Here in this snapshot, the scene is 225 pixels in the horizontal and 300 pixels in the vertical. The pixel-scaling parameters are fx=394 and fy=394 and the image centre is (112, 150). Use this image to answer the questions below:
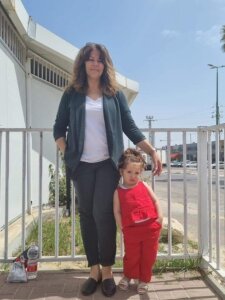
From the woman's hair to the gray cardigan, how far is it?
0.06 m

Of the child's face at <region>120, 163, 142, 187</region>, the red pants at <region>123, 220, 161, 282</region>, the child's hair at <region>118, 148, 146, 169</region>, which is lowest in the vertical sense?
the red pants at <region>123, 220, 161, 282</region>

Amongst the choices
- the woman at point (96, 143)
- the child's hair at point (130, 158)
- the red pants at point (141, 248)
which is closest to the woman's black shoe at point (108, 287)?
the woman at point (96, 143)

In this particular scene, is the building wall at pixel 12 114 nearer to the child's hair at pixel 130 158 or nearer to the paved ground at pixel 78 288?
the paved ground at pixel 78 288

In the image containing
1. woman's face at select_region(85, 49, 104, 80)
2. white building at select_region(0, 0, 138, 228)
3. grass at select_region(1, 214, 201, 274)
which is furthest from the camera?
white building at select_region(0, 0, 138, 228)

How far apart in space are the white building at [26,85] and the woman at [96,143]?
184 cm

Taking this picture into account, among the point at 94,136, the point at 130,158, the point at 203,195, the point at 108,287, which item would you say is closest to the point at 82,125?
the point at 94,136

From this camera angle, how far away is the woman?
3.12m

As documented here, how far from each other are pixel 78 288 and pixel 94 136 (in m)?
1.31

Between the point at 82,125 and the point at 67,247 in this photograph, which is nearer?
the point at 82,125

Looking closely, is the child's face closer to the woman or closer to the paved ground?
the woman

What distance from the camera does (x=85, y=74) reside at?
3.25m

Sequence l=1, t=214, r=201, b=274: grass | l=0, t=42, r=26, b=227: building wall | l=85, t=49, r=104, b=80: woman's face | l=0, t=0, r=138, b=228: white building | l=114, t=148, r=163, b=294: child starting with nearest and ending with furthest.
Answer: l=114, t=148, r=163, b=294: child < l=85, t=49, r=104, b=80: woman's face < l=1, t=214, r=201, b=274: grass < l=0, t=42, r=26, b=227: building wall < l=0, t=0, r=138, b=228: white building

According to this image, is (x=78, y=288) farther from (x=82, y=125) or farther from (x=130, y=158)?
(x=82, y=125)

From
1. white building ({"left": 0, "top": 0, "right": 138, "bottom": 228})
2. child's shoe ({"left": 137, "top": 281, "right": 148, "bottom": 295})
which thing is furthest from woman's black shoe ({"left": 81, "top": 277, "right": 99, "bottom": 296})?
white building ({"left": 0, "top": 0, "right": 138, "bottom": 228})
